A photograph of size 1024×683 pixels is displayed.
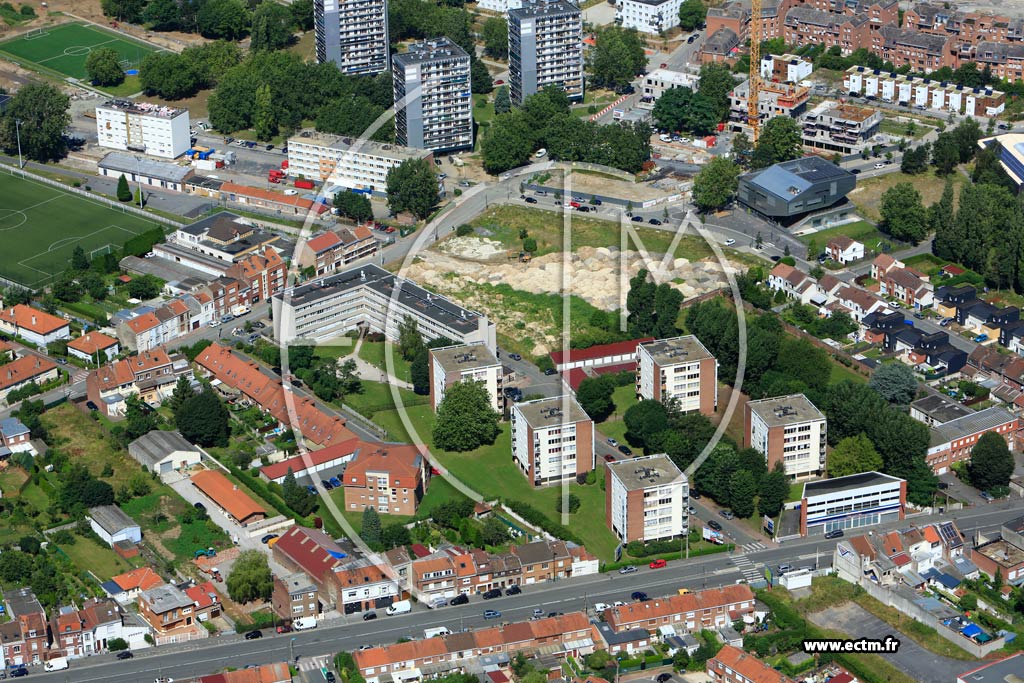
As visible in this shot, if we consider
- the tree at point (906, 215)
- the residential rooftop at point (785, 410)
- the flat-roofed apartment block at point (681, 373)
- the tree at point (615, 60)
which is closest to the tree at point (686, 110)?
the tree at point (615, 60)

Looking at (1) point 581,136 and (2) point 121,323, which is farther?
(1) point 581,136

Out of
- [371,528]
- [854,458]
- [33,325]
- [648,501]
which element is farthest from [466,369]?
[33,325]

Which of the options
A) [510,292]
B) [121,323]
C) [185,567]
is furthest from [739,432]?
[121,323]

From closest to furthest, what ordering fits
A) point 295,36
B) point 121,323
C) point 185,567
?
point 185,567 → point 121,323 → point 295,36

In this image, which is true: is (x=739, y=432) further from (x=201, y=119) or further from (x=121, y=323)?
(x=201, y=119)

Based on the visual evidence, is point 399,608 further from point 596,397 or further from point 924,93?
point 924,93

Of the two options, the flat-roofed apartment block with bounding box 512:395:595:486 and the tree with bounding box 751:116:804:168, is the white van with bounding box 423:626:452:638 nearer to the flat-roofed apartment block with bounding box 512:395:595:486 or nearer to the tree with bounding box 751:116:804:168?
the flat-roofed apartment block with bounding box 512:395:595:486
